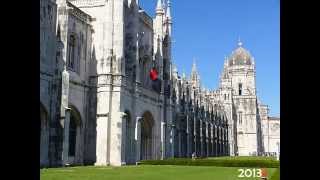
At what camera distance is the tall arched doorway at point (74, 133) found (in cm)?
3869

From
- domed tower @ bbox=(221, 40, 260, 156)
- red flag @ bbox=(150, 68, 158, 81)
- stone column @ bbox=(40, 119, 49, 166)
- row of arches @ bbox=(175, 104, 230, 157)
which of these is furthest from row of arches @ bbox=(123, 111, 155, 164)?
domed tower @ bbox=(221, 40, 260, 156)

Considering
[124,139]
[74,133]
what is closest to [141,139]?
[124,139]

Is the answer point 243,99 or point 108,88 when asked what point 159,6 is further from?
point 243,99

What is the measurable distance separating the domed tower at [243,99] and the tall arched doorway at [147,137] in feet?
197

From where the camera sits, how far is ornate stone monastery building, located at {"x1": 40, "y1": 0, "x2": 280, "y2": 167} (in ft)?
110

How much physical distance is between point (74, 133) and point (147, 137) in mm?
13932

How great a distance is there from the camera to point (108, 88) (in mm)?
40219

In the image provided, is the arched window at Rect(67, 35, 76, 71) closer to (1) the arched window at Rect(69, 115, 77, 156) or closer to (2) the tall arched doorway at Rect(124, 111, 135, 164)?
(1) the arched window at Rect(69, 115, 77, 156)

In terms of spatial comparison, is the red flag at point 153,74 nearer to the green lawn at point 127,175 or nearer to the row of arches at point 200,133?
the row of arches at point 200,133

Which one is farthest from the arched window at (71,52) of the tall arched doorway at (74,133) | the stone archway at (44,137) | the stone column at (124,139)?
the stone archway at (44,137)

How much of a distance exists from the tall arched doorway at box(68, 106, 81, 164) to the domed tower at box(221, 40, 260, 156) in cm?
7346
